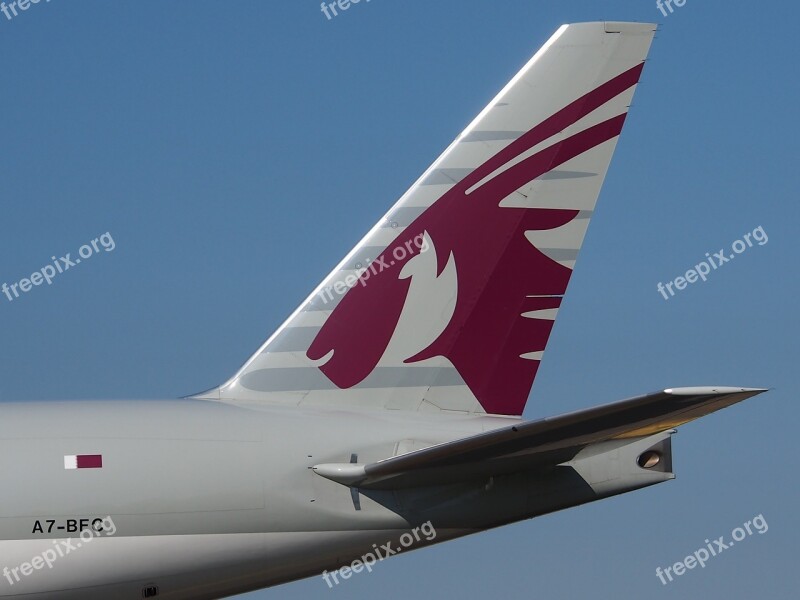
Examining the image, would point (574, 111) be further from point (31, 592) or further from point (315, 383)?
point (31, 592)

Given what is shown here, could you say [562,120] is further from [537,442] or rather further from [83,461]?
[83,461]

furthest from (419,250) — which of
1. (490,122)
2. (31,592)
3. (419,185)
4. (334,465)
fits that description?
(31,592)

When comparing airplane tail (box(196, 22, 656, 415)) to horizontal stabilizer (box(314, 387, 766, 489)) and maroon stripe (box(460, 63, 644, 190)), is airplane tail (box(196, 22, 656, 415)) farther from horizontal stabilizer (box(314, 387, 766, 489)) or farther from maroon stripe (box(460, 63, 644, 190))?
horizontal stabilizer (box(314, 387, 766, 489))

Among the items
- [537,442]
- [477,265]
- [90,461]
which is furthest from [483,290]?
[90,461]

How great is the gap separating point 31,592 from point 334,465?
374 cm

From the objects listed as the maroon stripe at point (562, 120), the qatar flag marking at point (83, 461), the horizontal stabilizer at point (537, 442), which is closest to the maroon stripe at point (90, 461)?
the qatar flag marking at point (83, 461)

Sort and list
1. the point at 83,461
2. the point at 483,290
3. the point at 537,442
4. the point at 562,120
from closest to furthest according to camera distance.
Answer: the point at 537,442 < the point at 83,461 < the point at 483,290 < the point at 562,120

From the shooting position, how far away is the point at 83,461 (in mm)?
14812

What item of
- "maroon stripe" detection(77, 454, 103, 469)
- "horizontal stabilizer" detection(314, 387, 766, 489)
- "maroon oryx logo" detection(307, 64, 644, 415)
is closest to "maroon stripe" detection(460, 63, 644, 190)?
"maroon oryx logo" detection(307, 64, 644, 415)

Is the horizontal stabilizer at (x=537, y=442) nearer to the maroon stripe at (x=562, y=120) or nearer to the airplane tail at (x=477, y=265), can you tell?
the airplane tail at (x=477, y=265)

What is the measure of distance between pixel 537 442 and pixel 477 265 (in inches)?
150

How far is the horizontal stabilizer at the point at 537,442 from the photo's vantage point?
489 inches

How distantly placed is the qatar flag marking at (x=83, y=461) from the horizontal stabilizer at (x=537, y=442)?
256 cm

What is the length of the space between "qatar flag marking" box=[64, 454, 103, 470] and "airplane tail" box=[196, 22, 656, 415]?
234cm
